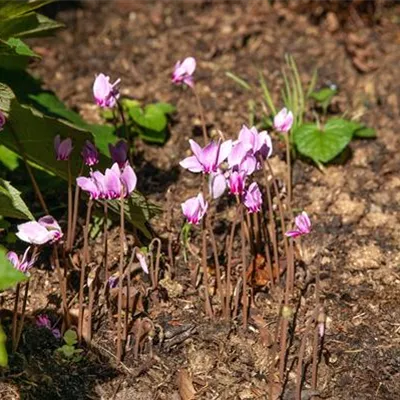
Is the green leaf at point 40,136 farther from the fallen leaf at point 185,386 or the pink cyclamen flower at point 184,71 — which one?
the fallen leaf at point 185,386

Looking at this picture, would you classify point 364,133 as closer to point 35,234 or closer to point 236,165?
point 236,165

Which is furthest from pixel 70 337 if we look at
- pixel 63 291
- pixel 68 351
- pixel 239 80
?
pixel 239 80

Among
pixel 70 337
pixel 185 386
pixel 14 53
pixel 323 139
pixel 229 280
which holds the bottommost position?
pixel 185 386

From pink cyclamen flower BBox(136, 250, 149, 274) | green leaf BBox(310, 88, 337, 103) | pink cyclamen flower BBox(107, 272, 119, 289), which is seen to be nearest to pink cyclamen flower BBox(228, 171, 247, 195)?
pink cyclamen flower BBox(136, 250, 149, 274)

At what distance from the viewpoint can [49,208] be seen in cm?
391

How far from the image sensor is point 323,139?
164 inches

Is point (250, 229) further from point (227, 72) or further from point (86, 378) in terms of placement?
point (227, 72)

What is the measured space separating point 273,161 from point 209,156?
125 centimetres

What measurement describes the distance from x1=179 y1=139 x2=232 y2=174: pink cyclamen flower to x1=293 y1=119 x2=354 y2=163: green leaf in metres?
1.11

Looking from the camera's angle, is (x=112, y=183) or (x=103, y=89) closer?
(x=112, y=183)

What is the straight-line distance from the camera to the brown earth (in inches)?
125

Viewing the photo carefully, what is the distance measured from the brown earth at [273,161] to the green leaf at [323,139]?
0.44 ft

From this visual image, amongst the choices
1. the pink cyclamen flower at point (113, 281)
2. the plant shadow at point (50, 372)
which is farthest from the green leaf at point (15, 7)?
the plant shadow at point (50, 372)

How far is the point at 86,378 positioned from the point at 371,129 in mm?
2050
